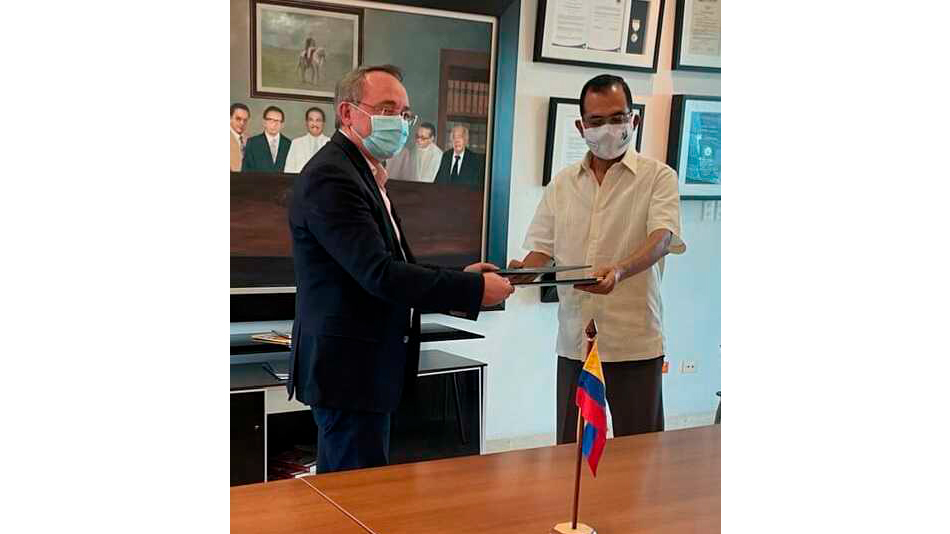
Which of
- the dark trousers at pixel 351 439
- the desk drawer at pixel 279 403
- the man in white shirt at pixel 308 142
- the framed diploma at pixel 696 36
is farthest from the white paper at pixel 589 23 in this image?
the dark trousers at pixel 351 439

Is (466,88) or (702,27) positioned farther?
(702,27)

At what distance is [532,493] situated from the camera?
1.51 meters

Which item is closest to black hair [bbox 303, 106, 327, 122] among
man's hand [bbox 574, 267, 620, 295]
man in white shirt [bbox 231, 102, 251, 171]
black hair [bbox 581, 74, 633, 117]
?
man in white shirt [bbox 231, 102, 251, 171]

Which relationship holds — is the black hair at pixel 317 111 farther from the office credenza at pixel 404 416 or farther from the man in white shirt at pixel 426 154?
the office credenza at pixel 404 416

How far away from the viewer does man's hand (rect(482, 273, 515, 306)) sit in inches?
91.0

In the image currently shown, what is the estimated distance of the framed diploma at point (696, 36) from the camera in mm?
4332

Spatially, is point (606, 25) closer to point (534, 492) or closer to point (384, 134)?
point (384, 134)

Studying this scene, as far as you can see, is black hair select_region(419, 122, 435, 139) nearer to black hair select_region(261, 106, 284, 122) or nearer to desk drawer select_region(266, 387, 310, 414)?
black hair select_region(261, 106, 284, 122)

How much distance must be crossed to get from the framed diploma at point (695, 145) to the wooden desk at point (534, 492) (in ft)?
8.99

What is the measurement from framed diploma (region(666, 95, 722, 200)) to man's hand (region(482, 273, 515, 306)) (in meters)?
2.23

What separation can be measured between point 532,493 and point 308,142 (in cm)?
218

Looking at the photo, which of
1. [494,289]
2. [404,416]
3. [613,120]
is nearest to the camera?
[494,289]

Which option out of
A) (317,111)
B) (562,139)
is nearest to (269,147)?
(317,111)
